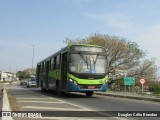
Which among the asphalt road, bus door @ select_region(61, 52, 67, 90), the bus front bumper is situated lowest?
the asphalt road

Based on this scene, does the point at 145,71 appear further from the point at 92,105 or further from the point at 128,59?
the point at 92,105

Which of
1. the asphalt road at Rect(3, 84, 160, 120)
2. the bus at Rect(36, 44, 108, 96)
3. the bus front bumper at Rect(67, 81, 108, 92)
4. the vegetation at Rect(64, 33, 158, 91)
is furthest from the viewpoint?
the vegetation at Rect(64, 33, 158, 91)

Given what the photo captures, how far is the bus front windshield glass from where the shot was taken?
23703 mm

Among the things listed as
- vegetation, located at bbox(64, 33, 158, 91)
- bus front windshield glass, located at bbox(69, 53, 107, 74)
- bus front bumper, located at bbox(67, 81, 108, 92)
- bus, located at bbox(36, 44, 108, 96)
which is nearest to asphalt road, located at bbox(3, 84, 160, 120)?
bus front bumper, located at bbox(67, 81, 108, 92)

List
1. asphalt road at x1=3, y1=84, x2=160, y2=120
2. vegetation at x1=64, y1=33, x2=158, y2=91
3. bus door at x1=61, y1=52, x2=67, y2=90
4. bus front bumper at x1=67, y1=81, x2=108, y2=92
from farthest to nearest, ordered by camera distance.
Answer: vegetation at x1=64, y1=33, x2=158, y2=91 → bus door at x1=61, y1=52, x2=67, y2=90 → bus front bumper at x1=67, y1=81, x2=108, y2=92 → asphalt road at x1=3, y1=84, x2=160, y2=120

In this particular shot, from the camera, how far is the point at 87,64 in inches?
939

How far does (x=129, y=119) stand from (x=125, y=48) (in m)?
46.7

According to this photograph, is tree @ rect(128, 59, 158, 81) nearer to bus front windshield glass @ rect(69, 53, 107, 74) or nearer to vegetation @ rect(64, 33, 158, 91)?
vegetation @ rect(64, 33, 158, 91)

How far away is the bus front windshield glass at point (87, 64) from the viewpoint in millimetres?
23703

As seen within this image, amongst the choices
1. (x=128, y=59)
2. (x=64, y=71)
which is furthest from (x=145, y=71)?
(x=64, y=71)

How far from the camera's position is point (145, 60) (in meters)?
59.9

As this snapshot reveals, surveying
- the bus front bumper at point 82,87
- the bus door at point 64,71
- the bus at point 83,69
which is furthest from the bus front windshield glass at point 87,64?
the bus door at point 64,71

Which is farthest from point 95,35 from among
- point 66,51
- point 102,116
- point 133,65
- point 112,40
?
point 102,116

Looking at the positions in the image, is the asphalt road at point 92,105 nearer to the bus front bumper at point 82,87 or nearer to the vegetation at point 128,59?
the bus front bumper at point 82,87
